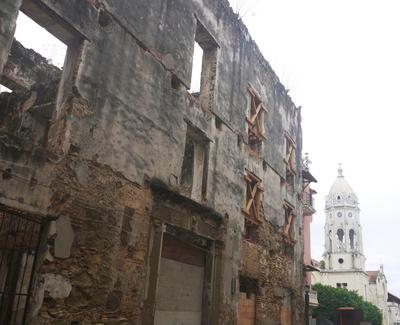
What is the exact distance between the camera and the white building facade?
215 ft

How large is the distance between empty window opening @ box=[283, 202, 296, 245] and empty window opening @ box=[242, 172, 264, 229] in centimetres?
250

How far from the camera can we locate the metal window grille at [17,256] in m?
6.32

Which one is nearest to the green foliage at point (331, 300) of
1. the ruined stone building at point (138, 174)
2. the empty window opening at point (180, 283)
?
the ruined stone building at point (138, 174)

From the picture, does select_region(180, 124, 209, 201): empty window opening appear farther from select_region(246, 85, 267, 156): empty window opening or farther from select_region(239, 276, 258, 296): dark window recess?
select_region(239, 276, 258, 296): dark window recess

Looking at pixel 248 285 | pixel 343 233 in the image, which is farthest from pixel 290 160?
pixel 343 233

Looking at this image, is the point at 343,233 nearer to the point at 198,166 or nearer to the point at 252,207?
the point at 252,207

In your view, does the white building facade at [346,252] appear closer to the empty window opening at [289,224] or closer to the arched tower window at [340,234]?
the arched tower window at [340,234]

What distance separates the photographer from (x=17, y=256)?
952 cm

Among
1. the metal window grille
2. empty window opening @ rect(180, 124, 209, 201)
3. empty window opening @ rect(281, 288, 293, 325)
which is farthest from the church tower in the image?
the metal window grille

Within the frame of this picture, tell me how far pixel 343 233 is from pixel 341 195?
22.9 feet

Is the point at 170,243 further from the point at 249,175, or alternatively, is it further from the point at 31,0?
the point at 31,0

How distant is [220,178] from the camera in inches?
440

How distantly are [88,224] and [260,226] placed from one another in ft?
23.8

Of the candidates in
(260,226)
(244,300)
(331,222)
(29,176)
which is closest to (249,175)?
(260,226)
